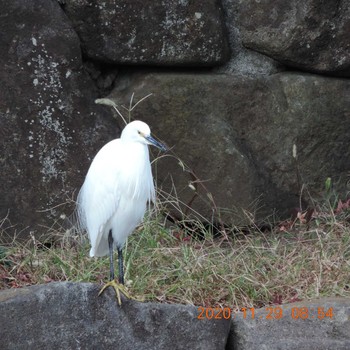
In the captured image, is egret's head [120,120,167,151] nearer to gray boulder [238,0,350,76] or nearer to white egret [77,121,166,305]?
Result: white egret [77,121,166,305]

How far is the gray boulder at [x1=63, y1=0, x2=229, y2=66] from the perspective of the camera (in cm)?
495

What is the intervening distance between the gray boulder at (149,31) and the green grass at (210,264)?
77cm

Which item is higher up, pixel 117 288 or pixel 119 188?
pixel 119 188

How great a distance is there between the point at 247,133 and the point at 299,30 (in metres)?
0.54

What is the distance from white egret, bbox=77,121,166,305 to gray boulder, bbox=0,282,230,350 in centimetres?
21

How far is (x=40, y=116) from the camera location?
490cm

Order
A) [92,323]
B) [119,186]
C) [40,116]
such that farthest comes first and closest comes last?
1. [40,116]
2. [119,186]
3. [92,323]

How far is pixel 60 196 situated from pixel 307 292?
127 cm

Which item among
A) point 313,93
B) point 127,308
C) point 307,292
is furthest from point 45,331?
point 313,93

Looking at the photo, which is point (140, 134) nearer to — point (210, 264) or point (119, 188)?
point (119, 188)

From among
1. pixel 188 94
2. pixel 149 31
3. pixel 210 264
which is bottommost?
pixel 210 264

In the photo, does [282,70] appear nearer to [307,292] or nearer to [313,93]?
[313,93]

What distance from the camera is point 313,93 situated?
5.14 m
